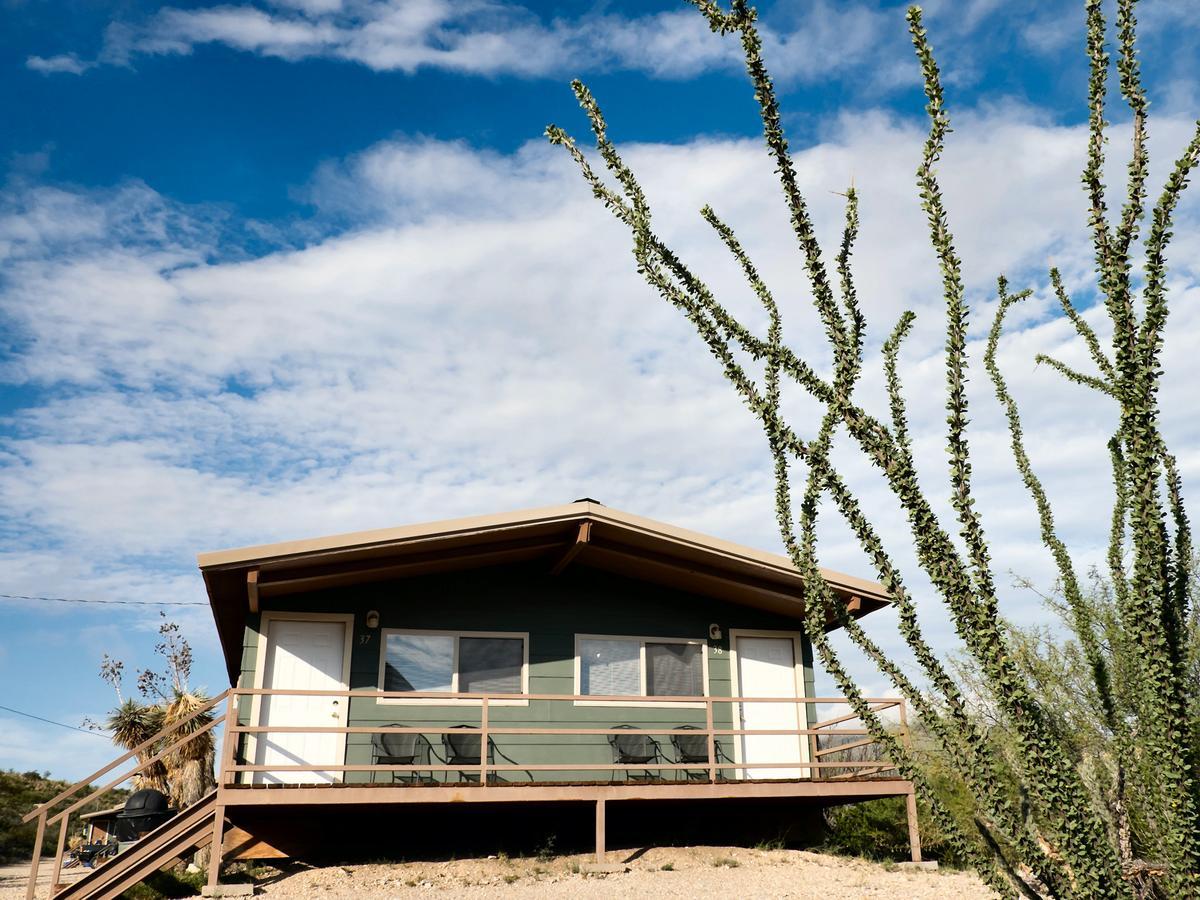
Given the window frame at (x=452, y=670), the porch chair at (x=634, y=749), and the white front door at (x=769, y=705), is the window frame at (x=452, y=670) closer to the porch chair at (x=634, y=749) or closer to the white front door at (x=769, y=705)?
the porch chair at (x=634, y=749)

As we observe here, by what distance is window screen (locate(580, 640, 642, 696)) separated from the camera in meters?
13.6

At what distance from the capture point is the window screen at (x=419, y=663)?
12906 millimetres

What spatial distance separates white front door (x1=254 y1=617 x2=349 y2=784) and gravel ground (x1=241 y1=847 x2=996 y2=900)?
1407 millimetres

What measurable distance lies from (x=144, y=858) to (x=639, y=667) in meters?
6.55

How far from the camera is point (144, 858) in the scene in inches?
418

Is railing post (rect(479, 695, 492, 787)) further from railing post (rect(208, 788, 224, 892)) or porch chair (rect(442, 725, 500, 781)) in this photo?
railing post (rect(208, 788, 224, 892))

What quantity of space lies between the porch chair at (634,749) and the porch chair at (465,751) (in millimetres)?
1645

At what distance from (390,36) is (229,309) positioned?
10060 mm

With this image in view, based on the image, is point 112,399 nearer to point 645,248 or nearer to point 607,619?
point 607,619

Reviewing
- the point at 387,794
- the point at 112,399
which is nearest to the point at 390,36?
the point at 387,794

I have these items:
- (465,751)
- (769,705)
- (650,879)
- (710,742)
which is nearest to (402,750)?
(465,751)

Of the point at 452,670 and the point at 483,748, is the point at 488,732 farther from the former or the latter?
the point at 452,670

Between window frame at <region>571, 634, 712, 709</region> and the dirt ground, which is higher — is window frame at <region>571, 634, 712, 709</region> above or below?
above

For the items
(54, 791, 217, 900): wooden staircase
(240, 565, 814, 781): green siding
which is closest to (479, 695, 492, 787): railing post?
(240, 565, 814, 781): green siding
